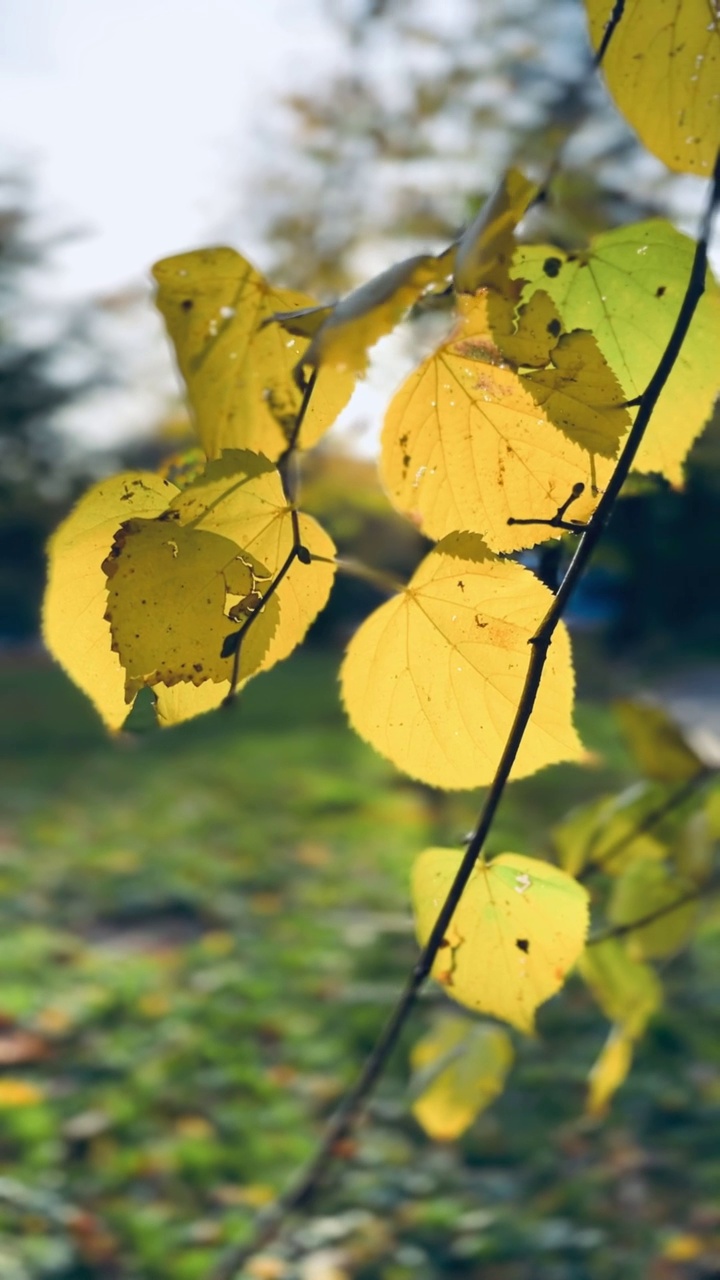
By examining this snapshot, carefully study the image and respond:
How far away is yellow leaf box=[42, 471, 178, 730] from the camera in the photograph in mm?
427

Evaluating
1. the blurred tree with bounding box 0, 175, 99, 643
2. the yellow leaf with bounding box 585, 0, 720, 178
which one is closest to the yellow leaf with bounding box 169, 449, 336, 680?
the yellow leaf with bounding box 585, 0, 720, 178

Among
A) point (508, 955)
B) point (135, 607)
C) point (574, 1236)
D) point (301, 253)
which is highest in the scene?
point (301, 253)

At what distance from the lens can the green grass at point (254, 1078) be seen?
1958mm

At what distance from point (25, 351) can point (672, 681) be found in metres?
9.61

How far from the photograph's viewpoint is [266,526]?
0.43 metres

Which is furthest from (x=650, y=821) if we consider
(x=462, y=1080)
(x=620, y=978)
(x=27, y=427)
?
(x=27, y=427)

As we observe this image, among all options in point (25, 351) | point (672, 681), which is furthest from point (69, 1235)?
point (25, 351)

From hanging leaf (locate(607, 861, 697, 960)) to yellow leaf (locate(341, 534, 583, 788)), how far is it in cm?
44

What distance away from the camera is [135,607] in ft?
1.35

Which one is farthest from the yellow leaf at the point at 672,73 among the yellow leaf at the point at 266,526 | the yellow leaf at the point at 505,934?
the yellow leaf at the point at 505,934

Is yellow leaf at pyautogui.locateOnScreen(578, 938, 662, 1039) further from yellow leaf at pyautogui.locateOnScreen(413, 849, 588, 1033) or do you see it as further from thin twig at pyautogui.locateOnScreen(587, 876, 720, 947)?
yellow leaf at pyautogui.locateOnScreen(413, 849, 588, 1033)

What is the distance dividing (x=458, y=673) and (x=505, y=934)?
141mm

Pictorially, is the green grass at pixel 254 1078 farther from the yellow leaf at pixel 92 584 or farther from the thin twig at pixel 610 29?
the thin twig at pixel 610 29

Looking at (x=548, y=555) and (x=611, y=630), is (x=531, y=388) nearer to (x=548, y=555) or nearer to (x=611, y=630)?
(x=548, y=555)
